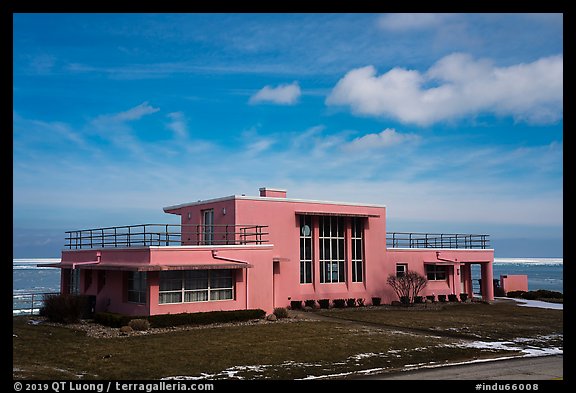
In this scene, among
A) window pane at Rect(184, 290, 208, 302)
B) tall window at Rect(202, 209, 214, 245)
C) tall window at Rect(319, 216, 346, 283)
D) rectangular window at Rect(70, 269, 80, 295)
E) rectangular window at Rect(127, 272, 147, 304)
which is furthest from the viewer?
tall window at Rect(319, 216, 346, 283)

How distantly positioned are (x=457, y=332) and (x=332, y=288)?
10.7 meters

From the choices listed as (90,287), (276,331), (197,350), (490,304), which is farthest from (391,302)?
(197,350)

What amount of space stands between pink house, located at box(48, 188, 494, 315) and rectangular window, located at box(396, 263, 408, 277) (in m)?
0.06

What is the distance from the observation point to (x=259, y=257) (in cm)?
2616

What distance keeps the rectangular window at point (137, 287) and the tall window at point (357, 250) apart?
13261 millimetres

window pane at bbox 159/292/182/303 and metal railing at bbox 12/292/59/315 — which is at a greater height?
window pane at bbox 159/292/182/303

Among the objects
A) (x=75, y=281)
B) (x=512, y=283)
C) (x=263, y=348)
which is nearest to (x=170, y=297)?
(x=263, y=348)

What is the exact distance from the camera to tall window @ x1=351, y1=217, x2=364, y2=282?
3234 centimetres

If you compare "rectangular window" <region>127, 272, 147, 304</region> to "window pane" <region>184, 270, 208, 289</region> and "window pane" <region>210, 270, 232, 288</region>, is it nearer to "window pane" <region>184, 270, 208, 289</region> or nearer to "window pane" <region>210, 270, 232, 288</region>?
"window pane" <region>184, 270, 208, 289</region>

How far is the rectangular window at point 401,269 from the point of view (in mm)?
34438

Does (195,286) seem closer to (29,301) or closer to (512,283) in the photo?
(29,301)

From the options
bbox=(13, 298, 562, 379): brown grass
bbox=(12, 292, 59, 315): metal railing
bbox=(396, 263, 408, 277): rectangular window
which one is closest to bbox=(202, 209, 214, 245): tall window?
bbox=(12, 292, 59, 315): metal railing

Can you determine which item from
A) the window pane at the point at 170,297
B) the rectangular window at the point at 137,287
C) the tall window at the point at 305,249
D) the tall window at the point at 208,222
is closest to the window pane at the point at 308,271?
the tall window at the point at 305,249

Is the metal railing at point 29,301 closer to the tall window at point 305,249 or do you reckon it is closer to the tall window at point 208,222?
the tall window at point 208,222
